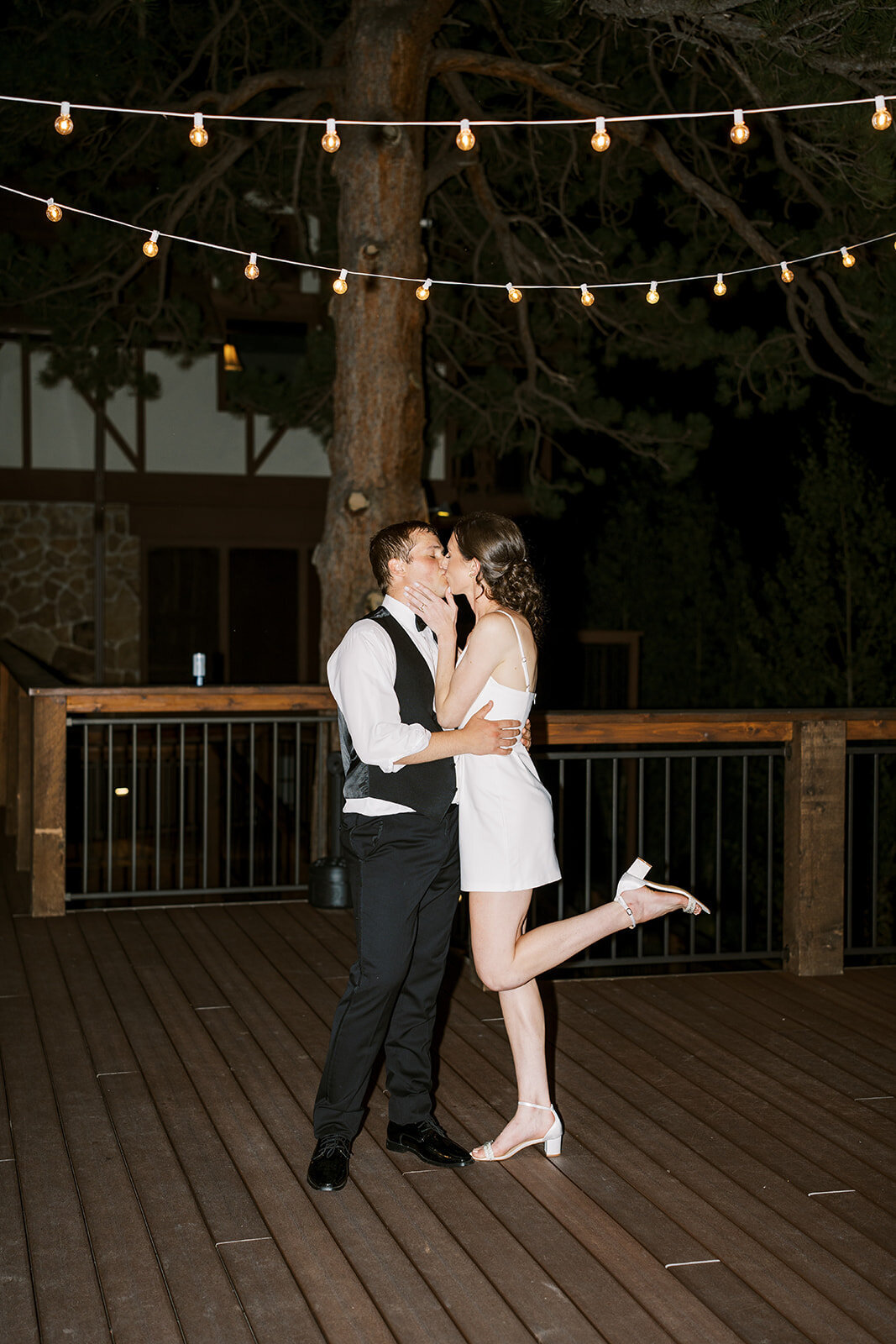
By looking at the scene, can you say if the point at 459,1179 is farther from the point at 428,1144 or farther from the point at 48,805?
the point at 48,805

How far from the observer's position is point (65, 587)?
622 inches

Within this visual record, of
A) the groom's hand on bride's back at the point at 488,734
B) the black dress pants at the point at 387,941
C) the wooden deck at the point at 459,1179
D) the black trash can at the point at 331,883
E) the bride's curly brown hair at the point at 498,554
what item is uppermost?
the bride's curly brown hair at the point at 498,554

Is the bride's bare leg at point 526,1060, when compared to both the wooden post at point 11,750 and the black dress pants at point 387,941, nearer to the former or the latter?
the black dress pants at point 387,941

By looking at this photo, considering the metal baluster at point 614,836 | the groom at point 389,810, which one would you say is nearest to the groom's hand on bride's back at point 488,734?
the groom at point 389,810

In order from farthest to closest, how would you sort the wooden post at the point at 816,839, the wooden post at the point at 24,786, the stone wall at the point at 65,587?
the stone wall at the point at 65,587
the wooden post at the point at 24,786
the wooden post at the point at 816,839

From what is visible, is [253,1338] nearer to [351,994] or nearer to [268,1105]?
[351,994]

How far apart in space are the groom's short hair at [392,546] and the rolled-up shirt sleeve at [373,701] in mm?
163

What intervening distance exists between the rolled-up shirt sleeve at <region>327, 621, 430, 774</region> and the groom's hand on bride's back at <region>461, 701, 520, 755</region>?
0.11 meters

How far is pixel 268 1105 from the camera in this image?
405cm

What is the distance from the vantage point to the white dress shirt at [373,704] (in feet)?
10.9

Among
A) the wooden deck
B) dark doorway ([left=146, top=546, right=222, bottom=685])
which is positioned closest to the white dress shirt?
the wooden deck

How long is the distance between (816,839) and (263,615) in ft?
37.8

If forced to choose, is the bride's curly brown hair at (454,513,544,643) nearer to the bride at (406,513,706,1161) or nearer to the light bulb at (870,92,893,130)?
the bride at (406,513,706,1161)

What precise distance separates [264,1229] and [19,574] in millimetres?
13495
